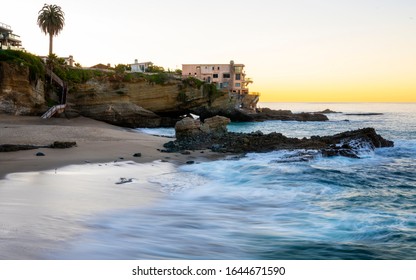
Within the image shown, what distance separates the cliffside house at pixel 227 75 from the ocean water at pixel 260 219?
229ft

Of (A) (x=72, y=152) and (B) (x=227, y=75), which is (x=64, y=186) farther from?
(B) (x=227, y=75)

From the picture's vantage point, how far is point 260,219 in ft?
30.3

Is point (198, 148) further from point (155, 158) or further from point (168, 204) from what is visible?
point (168, 204)

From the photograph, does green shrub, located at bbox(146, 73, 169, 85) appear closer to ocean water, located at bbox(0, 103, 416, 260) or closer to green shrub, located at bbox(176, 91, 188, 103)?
green shrub, located at bbox(176, 91, 188, 103)

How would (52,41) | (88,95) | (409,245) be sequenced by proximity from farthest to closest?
1. (52,41)
2. (88,95)
3. (409,245)

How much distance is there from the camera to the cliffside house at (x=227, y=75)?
84.2 meters

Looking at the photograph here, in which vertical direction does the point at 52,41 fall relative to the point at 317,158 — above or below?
above

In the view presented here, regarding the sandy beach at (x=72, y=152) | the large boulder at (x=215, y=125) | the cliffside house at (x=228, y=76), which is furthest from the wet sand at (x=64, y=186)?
the cliffside house at (x=228, y=76)

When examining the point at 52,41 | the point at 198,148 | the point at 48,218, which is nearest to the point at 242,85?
the point at 52,41

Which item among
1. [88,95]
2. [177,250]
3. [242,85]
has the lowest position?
[177,250]

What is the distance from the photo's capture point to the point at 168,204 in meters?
10.0

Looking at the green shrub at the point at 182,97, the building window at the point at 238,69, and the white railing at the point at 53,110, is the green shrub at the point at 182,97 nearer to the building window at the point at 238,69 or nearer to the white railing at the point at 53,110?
the white railing at the point at 53,110

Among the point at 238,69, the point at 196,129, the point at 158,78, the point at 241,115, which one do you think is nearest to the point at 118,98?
the point at 158,78

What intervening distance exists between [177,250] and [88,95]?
3851cm
